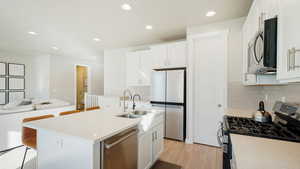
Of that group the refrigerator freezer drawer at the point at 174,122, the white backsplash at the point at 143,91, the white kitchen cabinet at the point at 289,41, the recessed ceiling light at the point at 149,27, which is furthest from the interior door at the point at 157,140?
the recessed ceiling light at the point at 149,27

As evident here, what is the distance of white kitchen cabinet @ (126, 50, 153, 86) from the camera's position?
3800 millimetres

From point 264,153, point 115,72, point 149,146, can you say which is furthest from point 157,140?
point 115,72

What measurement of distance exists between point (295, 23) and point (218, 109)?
2264mm

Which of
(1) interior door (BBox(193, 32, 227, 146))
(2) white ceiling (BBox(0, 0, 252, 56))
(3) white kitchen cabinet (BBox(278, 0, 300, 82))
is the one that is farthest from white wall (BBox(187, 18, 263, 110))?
(3) white kitchen cabinet (BBox(278, 0, 300, 82))

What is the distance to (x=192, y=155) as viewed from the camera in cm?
245

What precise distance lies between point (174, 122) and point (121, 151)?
1894 millimetres

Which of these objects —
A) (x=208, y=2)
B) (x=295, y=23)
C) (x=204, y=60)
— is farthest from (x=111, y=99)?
(x=295, y=23)

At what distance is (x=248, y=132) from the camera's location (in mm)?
1169

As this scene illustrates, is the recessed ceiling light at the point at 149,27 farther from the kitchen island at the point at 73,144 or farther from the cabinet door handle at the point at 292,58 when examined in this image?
the cabinet door handle at the point at 292,58

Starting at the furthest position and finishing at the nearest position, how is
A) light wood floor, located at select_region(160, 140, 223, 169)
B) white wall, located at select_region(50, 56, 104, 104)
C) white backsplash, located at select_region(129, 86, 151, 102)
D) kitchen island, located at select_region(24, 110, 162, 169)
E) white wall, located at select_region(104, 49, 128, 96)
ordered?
white wall, located at select_region(50, 56, 104, 104), white wall, located at select_region(104, 49, 128, 96), white backsplash, located at select_region(129, 86, 151, 102), light wood floor, located at select_region(160, 140, 223, 169), kitchen island, located at select_region(24, 110, 162, 169)

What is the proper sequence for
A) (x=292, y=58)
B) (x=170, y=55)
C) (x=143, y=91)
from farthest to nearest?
(x=143, y=91), (x=170, y=55), (x=292, y=58)

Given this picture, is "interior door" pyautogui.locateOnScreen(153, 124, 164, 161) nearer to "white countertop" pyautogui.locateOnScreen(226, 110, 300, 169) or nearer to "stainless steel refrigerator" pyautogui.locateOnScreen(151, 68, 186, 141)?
"stainless steel refrigerator" pyautogui.locateOnScreen(151, 68, 186, 141)

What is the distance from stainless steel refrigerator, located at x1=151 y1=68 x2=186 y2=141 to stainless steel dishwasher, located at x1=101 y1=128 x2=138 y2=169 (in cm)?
161

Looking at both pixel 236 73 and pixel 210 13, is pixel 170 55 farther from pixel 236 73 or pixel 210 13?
pixel 236 73
